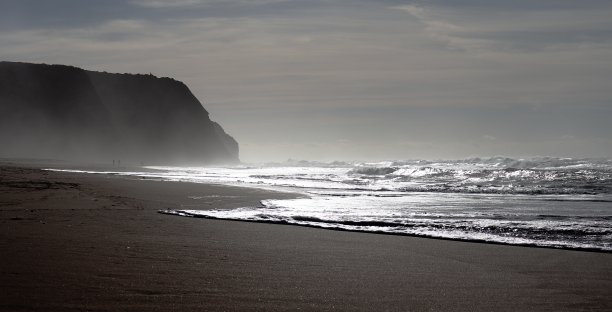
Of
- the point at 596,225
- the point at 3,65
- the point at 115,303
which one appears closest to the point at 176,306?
the point at 115,303

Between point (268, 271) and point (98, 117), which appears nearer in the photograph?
point (268, 271)

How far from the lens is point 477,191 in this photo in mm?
19391

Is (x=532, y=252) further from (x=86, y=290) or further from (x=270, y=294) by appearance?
(x=86, y=290)

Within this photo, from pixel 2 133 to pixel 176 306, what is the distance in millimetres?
96830

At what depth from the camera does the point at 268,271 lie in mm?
5039

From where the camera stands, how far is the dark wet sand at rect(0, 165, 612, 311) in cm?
391

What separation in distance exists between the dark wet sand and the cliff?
8989 cm

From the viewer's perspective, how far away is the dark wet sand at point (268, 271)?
3.91 meters

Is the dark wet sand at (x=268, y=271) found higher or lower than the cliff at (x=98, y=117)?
lower

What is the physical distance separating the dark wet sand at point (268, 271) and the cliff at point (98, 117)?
295ft

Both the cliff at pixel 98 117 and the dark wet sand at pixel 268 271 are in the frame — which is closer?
the dark wet sand at pixel 268 271

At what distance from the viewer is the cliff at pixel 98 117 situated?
9194cm

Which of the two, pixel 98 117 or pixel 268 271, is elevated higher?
pixel 98 117

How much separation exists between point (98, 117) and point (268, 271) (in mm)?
101915
